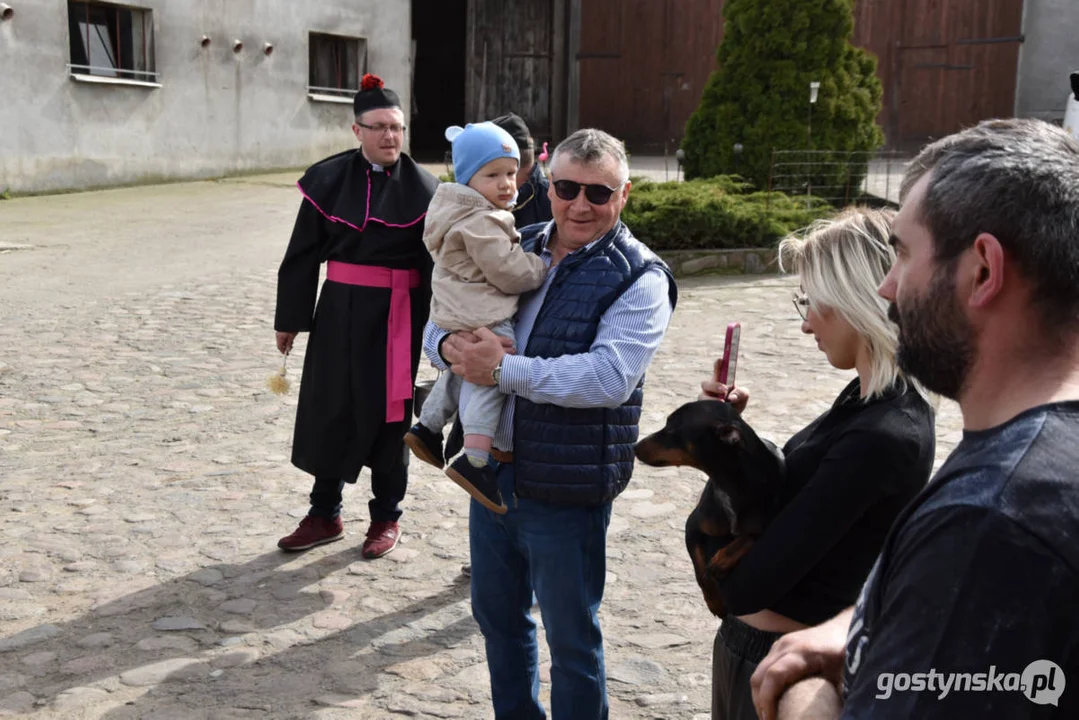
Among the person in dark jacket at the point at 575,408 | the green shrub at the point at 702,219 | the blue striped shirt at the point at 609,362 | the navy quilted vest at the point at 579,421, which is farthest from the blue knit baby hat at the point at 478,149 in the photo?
the green shrub at the point at 702,219

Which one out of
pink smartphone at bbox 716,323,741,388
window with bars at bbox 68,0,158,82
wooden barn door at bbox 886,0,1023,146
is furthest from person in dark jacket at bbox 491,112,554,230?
wooden barn door at bbox 886,0,1023,146

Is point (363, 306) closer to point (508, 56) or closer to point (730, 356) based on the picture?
point (730, 356)

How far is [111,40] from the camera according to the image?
54.2 ft

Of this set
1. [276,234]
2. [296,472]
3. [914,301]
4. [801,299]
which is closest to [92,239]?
[276,234]

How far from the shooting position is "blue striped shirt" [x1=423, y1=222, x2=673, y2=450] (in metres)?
2.94

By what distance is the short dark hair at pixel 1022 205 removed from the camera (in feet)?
4.10

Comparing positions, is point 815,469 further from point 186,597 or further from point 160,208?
point 160,208

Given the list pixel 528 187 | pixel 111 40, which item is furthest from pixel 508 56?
pixel 528 187

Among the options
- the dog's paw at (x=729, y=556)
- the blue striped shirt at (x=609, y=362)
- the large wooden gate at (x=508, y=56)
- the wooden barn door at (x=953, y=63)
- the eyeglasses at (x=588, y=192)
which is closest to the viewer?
the dog's paw at (x=729, y=556)

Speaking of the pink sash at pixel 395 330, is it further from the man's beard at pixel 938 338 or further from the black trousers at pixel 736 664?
the man's beard at pixel 938 338

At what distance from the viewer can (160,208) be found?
15180 millimetres

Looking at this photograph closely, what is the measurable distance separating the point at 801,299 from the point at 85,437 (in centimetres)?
490

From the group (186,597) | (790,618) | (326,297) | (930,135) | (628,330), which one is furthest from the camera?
(930,135)

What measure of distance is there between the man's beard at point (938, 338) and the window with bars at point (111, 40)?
1638 cm
